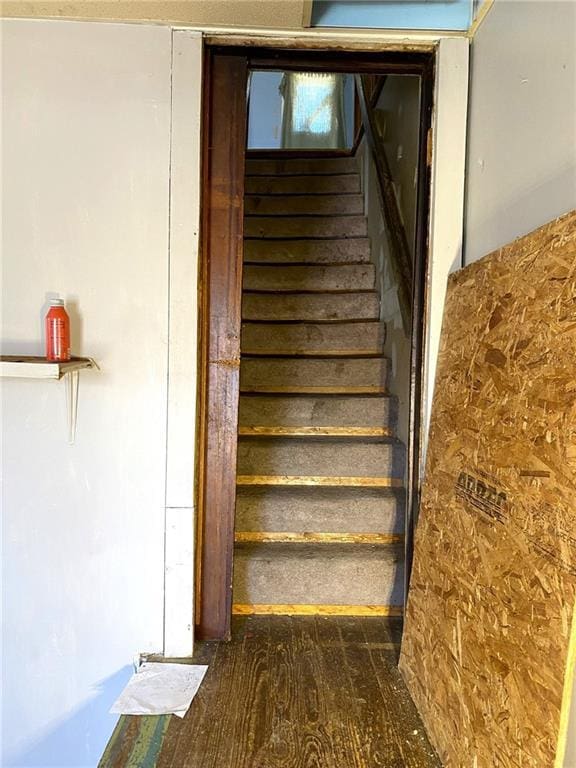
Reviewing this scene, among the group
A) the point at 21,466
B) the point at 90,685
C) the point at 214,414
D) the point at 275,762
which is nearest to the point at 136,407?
the point at 214,414

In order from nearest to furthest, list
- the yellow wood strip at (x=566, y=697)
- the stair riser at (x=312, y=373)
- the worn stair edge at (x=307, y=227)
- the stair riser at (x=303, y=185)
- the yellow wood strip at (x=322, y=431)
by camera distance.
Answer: the yellow wood strip at (x=566, y=697), the yellow wood strip at (x=322, y=431), the stair riser at (x=312, y=373), the worn stair edge at (x=307, y=227), the stair riser at (x=303, y=185)

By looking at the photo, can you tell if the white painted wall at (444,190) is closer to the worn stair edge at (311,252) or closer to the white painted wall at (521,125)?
the white painted wall at (521,125)

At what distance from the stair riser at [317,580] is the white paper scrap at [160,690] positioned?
0.41 m

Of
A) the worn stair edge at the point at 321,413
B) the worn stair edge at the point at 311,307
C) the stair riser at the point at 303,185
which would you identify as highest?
the stair riser at the point at 303,185

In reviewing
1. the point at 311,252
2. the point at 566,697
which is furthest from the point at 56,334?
the point at 311,252

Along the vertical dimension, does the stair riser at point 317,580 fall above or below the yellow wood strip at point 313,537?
below

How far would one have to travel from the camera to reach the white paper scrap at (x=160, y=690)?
1.53 meters

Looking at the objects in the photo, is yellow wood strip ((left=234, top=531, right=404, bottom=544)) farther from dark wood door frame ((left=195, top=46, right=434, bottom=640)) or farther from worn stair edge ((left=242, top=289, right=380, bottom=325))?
worn stair edge ((left=242, top=289, right=380, bottom=325))

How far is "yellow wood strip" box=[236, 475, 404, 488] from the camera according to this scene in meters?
2.48

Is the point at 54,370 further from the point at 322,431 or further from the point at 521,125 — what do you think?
the point at 322,431

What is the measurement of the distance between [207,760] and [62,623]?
76 cm

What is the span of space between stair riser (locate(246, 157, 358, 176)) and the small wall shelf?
292 cm

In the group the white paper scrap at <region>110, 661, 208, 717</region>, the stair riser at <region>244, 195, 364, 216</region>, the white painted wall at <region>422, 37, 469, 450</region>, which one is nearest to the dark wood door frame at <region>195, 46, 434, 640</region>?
the white painted wall at <region>422, 37, 469, 450</region>

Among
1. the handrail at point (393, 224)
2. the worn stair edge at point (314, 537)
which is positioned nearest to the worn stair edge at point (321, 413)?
the handrail at point (393, 224)
